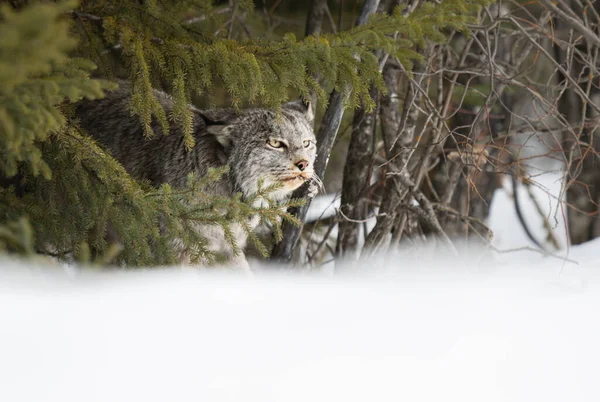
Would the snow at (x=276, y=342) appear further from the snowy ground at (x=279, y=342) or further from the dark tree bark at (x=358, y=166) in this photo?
the dark tree bark at (x=358, y=166)

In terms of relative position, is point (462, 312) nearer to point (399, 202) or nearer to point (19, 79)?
point (19, 79)

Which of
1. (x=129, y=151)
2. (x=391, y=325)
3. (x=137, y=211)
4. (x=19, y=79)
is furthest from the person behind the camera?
(x=129, y=151)

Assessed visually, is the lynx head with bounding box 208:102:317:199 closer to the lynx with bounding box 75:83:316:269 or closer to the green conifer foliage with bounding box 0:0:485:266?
the lynx with bounding box 75:83:316:269

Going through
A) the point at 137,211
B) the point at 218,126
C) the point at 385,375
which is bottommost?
the point at 385,375

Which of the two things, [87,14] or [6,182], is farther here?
[6,182]

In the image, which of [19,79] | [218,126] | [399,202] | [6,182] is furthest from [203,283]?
[399,202]

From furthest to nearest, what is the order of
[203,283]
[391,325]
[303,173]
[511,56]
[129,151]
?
1. [511,56]
2. [129,151]
3. [303,173]
4. [203,283]
5. [391,325]

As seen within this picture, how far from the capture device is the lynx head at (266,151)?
12.6 ft

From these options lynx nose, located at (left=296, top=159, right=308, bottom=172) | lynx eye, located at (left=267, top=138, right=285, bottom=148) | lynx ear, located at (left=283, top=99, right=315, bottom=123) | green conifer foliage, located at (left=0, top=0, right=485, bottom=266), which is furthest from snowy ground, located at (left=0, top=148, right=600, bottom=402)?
lynx ear, located at (left=283, top=99, right=315, bottom=123)

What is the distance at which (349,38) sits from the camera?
3227mm

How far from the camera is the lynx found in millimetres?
3861

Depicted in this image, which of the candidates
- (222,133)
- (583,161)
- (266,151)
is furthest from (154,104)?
(583,161)

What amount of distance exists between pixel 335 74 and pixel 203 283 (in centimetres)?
135

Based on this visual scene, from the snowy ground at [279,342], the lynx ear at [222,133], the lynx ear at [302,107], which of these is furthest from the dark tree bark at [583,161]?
the snowy ground at [279,342]
